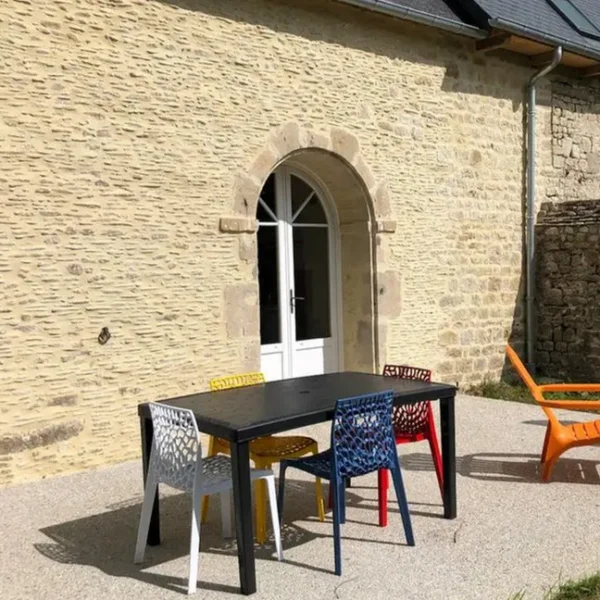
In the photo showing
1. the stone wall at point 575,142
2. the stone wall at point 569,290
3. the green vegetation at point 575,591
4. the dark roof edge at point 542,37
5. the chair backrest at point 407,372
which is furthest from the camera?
the stone wall at point 575,142

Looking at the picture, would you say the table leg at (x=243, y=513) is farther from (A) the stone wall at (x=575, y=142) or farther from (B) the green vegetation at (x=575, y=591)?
(A) the stone wall at (x=575, y=142)

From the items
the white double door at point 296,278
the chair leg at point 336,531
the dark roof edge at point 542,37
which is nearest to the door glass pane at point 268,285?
the white double door at point 296,278

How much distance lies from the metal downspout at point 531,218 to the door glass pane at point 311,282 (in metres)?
3.05

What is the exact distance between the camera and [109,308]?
5578 mm

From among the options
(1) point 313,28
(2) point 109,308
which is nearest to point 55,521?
(2) point 109,308

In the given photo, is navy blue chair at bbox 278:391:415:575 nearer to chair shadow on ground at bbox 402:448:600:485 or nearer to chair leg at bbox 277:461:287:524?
chair leg at bbox 277:461:287:524

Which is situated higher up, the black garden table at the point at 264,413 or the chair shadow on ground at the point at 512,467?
the black garden table at the point at 264,413

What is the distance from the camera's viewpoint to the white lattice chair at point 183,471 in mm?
3320

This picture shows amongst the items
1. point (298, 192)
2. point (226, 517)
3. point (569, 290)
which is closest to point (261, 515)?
point (226, 517)

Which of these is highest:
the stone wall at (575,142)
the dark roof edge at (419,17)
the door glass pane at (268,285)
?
the dark roof edge at (419,17)

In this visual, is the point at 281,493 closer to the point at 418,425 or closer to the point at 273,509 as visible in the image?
the point at 273,509

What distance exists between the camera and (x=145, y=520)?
3637 mm

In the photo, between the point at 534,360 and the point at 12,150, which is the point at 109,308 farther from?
the point at 534,360

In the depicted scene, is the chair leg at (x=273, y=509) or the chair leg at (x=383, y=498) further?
the chair leg at (x=383, y=498)
